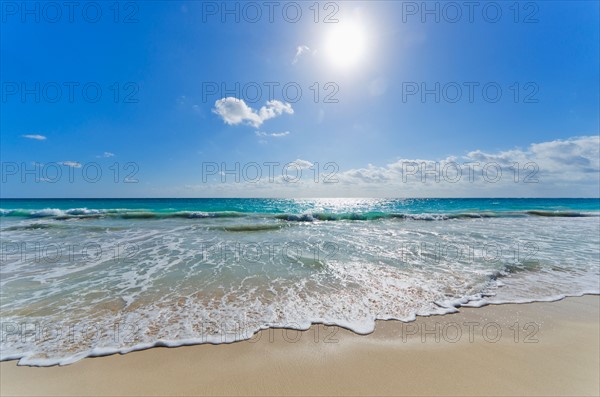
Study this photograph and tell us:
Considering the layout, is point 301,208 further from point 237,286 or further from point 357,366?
point 357,366

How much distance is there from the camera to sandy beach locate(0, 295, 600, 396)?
106 inches

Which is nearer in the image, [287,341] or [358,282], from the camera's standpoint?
[287,341]

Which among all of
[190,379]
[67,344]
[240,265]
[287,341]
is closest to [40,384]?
[67,344]

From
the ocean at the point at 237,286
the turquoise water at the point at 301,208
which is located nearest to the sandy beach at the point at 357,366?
the ocean at the point at 237,286

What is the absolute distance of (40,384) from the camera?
280 cm

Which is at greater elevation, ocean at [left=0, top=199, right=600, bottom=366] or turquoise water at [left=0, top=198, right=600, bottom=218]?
turquoise water at [left=0, top=198, right=600, bottom=218]

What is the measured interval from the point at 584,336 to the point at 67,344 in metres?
7.89

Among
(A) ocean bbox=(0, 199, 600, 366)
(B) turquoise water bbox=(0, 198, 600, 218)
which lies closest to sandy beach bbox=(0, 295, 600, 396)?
(A) ocean bbox=(0, 199, 600, 366)

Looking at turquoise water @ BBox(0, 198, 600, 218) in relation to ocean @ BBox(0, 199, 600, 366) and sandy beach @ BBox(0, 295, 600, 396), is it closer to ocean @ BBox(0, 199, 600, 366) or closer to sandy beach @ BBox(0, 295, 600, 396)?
ocean @ BBox(0, 199, 600, 366)

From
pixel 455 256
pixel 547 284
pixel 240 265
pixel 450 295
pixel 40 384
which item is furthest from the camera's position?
pixel 455 256

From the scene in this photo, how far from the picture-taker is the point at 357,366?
303 cm

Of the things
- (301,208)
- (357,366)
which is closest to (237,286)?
(357,366)

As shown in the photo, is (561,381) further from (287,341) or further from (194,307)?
(194,307)

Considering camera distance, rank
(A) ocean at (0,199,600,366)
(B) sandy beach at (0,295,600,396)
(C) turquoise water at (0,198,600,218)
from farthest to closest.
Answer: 1. (C) turquoise water at (0,198,600,218)
2. (A) ocean at (0,199,600,366)
3. (B) sandy beach at (0,295,600,396)
